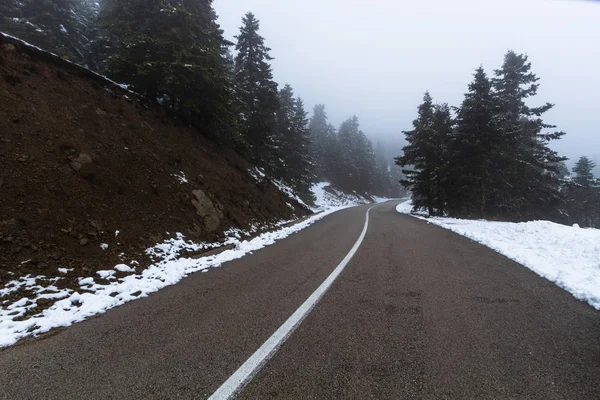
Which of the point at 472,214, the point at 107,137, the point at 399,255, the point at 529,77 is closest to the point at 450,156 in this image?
the point at 472,214

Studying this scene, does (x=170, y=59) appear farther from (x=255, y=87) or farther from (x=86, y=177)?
(x=255, y=87)

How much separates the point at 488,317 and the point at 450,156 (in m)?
21.8

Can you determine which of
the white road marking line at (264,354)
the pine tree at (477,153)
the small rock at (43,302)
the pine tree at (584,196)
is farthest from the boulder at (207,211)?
the pine tree at (584,196)

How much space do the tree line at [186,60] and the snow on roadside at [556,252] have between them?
12432 millimetres

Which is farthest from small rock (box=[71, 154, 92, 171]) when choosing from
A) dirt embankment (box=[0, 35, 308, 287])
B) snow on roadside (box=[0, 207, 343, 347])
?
snow on roadside (box=[0, 207, 343, 347])

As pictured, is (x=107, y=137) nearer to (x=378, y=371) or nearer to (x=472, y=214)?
(x=378, y=371)

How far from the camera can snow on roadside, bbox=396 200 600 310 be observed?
4812 millimetres

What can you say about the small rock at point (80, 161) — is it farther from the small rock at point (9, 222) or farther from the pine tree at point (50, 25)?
the pine tree at point (50, 25)

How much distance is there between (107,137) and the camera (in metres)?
8.72

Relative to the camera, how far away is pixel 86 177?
7.07 metres

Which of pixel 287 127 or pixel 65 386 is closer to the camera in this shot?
pixel 65 386

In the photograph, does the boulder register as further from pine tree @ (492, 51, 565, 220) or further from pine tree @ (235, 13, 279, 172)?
pine tree @ (492, 51, 565, 220)

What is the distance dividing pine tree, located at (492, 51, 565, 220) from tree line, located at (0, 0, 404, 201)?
18173 millimetres

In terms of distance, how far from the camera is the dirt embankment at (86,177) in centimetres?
533
